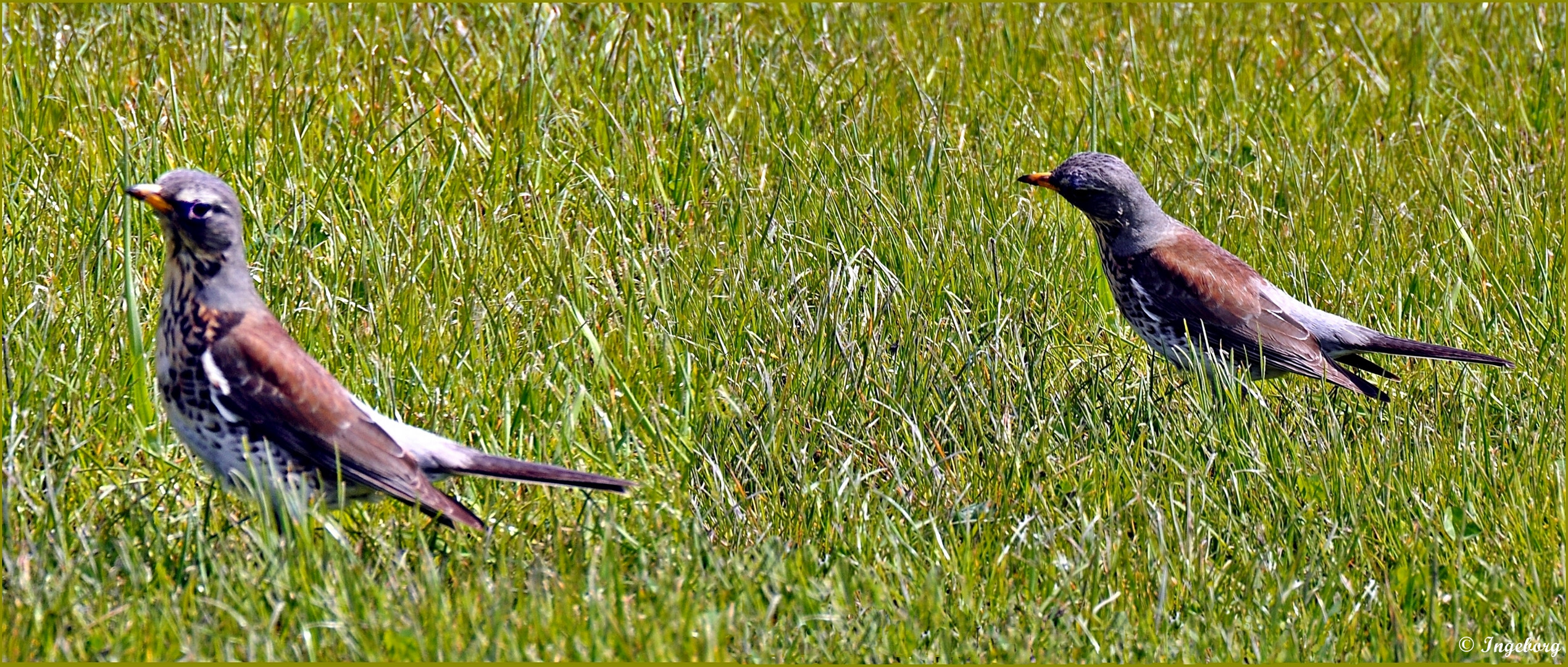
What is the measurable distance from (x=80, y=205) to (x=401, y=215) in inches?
46.3

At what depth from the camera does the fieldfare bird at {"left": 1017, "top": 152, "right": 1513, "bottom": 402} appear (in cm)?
587

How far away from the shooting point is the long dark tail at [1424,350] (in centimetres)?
A: 543

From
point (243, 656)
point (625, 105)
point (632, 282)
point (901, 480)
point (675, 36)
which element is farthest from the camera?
point (675, 36)

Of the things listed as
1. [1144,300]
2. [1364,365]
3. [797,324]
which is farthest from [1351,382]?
[797,324]

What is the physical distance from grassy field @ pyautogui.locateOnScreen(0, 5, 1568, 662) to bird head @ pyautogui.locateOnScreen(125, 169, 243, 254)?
51 centimetres

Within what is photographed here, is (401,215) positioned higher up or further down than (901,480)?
higher up

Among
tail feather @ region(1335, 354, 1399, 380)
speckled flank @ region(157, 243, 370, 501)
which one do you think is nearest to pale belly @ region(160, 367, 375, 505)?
speckled flank @ region(157, 243, 370, 501)

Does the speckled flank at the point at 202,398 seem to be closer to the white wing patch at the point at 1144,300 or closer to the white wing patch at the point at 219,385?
the white wing patch at the point at 219,385

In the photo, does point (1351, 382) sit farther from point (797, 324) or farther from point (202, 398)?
point (202, 398)

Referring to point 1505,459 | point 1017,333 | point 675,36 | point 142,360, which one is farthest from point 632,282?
point 1505,459

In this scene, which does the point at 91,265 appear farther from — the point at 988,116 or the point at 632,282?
the point at 988,116

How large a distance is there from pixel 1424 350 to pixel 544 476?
3120 mm

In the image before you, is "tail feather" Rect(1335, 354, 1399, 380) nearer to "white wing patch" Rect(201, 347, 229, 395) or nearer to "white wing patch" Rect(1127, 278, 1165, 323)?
"white wing patch" Rect(1127, 278, 1165, 323)

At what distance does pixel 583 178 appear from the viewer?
22.5ft
